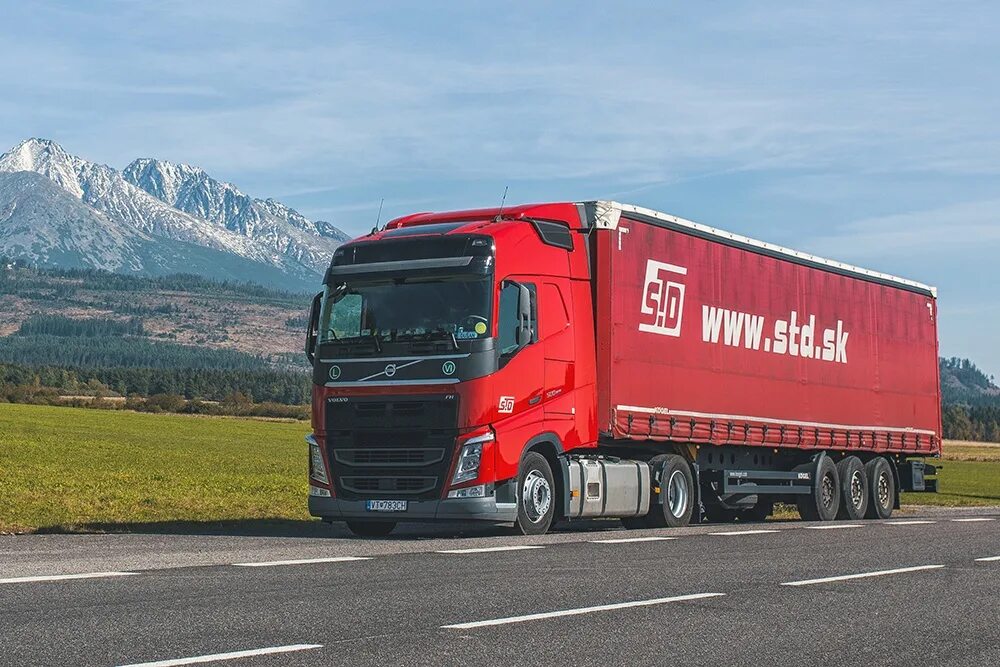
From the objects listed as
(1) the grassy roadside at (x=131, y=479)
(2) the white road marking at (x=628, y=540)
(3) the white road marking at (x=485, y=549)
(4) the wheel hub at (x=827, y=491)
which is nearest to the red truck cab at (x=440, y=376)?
(2) the white road marking at (x=628, y=540)

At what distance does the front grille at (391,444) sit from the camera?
1764 cm

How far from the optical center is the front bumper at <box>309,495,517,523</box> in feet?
57.3

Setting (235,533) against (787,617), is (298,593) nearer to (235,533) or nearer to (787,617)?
(787,617)

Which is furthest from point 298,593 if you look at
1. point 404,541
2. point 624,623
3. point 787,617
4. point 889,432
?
point 889,432

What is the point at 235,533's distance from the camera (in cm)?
1900

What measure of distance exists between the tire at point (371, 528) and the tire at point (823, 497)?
28.8 feet

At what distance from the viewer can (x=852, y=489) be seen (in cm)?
2655

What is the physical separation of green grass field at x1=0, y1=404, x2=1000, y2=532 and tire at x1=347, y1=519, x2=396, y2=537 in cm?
271

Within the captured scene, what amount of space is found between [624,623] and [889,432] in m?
19.7

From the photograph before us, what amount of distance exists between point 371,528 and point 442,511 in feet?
8.15

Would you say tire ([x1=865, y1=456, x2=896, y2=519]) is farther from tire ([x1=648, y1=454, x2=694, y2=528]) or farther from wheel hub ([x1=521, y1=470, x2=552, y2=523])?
wheel hub ([x1=521, y1=470, x2=552, y2=523])

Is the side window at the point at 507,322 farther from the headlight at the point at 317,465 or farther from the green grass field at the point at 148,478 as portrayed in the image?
the green grass field at the point at 148,478

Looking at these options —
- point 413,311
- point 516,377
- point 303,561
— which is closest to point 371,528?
point 516,377

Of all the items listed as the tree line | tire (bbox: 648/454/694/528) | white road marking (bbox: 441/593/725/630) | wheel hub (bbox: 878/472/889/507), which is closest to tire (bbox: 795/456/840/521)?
wheel hub (bbox: 878/472/889/507)
